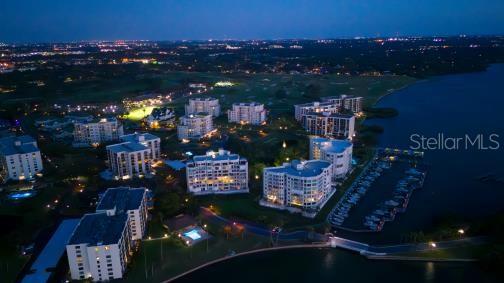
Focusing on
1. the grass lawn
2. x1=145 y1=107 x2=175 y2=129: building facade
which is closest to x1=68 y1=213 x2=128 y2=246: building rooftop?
the grass lawn

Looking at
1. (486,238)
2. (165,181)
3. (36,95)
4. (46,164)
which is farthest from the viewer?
(36,95)

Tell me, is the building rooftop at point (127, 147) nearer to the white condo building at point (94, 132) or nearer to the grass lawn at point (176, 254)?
the white condo building at point (94, 132)

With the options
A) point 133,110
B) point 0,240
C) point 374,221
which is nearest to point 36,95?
point 133,110

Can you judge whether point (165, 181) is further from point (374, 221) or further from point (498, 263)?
point (498, 263)

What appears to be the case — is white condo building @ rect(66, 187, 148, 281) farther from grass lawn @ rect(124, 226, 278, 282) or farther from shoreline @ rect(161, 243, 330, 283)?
shoreline @ rect(161, 243, 330, 283)

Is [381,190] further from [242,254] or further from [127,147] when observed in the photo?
[127,147]
